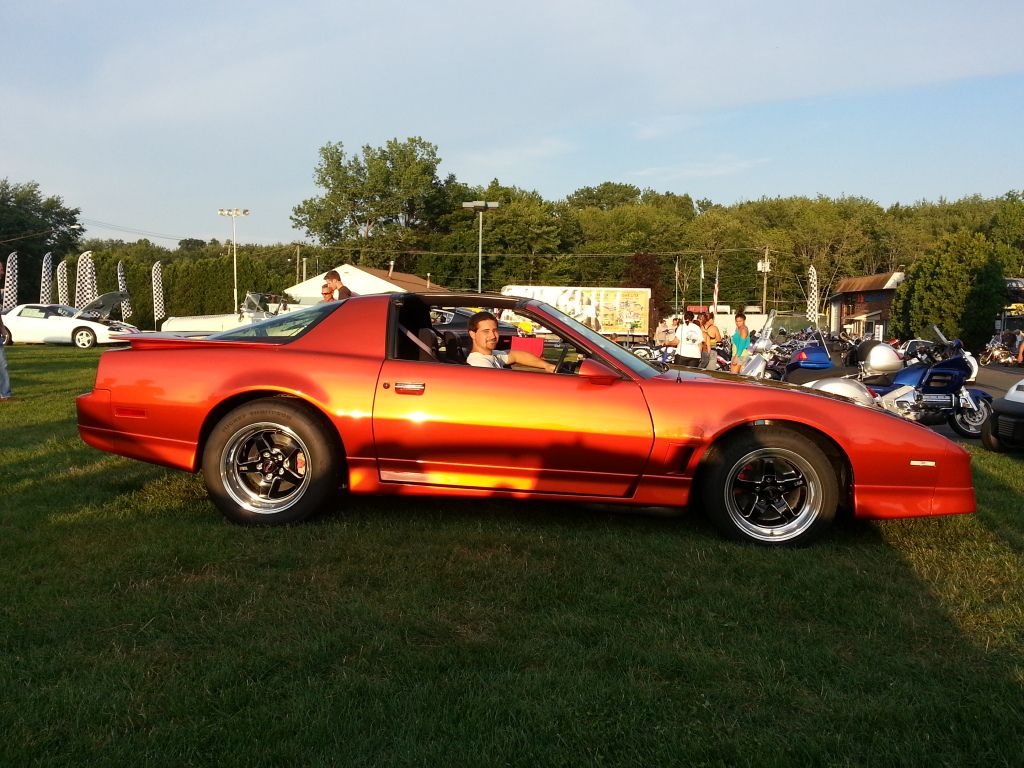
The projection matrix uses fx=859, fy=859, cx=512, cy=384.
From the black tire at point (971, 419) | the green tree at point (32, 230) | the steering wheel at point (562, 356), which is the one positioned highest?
the green tree at point (32, 230)

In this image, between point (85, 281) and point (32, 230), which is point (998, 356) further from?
point (32, 230)

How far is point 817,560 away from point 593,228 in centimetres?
8953

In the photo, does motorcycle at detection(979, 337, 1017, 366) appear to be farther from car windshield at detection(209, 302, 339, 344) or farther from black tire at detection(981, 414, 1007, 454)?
car windshield at detection(209, 302, 339, 344)

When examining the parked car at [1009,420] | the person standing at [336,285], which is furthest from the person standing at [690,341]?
the person standing at [336,285]

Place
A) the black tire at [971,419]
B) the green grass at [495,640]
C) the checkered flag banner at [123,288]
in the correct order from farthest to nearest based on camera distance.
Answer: the checkered flag banner at [123,288], the black tire at [971,419], the green grass at [495,640]

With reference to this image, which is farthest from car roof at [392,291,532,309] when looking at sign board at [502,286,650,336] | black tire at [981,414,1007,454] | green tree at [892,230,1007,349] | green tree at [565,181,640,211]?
green tree at [565,181,640,211]

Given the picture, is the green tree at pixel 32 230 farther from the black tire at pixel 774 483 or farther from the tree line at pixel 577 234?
the black tire at pixel 774 483

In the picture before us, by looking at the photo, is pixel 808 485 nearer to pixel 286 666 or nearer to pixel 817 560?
pixel 817 560

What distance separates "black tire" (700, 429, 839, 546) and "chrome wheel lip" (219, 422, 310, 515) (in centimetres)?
219

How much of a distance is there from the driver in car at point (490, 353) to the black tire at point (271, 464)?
1.01 m

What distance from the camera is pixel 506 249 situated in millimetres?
79688

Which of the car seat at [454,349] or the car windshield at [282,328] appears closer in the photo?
the car windshield at [282,328]

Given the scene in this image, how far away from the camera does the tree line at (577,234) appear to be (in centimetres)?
7819

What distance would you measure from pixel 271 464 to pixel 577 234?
288 feet
